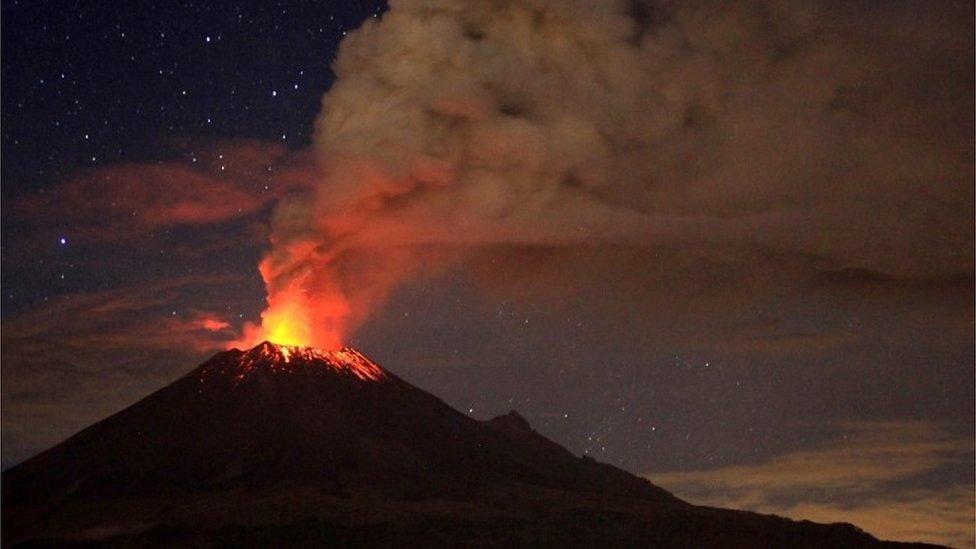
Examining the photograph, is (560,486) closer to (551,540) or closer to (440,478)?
(440,478)

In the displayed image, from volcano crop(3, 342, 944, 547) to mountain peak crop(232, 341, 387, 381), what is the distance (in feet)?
0.64

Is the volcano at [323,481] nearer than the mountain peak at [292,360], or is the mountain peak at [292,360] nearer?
the volcano at [323,481]

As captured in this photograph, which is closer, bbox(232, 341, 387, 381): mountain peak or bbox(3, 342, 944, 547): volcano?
bbox(3, 342, 944, 547): volcano

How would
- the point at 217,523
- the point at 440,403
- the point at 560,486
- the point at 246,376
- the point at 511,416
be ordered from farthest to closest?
the point at 511,416 → the point at 440,403 → the point at 246,376 → the point at 560,486 → the point at 217,523

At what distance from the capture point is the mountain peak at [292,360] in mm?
123250

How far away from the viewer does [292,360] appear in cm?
12400

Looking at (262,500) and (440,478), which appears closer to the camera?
(262,500)

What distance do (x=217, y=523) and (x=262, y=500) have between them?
6.85 metres

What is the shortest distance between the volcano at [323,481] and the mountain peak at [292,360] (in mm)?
194

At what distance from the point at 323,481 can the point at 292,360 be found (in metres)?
26.9

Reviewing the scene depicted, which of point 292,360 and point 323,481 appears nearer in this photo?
point 323,481

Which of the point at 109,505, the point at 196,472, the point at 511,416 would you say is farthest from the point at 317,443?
the point at 511,416

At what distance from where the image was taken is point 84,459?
10956cm

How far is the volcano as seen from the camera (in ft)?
288
